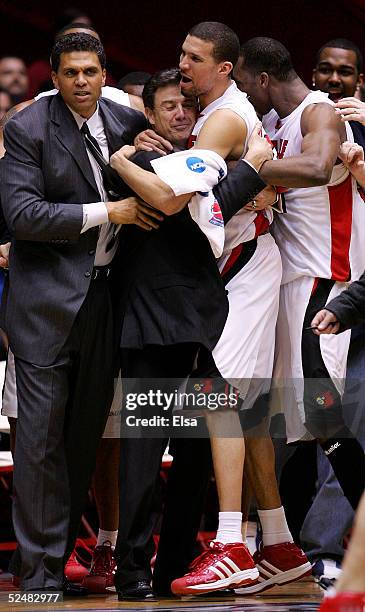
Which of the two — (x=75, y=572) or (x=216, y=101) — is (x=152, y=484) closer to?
(x=75, y=572)

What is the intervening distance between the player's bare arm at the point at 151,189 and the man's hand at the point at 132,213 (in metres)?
0.04

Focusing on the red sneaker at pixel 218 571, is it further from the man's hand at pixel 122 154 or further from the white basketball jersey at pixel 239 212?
the man's hand at pixel 122 154

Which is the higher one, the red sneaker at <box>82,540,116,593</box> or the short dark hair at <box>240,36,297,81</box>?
the short dark hair at <box>240,36,297,81</box>

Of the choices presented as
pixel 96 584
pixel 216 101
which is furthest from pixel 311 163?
pixel 96 584

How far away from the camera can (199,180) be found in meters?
4.23

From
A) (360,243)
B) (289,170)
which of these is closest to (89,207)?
(289,170)

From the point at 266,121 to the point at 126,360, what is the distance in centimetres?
109

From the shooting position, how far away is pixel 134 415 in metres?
4.45

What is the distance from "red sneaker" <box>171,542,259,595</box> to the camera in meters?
4.14

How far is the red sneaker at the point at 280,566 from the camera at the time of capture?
14.8 feet

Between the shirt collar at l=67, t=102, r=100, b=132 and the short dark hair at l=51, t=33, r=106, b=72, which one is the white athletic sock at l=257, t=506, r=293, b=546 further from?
the short dark hair at l=51, t=33, r=106, b=72

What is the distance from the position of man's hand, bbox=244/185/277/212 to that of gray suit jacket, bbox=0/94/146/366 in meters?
0.52

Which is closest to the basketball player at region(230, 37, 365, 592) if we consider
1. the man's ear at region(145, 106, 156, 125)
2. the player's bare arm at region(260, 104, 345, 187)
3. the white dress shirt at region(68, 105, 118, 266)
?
the player's bare arm at region(260, 104, 345, 187)

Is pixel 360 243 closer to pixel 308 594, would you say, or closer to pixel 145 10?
pixel 308 594
